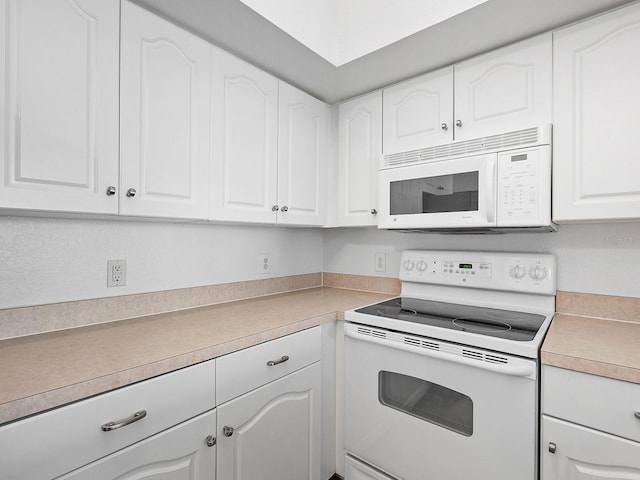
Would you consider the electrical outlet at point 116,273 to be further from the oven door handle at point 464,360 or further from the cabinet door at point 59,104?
the oven door handle at point 464,360

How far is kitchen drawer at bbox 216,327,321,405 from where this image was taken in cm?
112

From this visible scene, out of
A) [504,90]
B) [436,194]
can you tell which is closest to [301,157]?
[436,194]

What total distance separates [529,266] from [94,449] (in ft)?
5.82

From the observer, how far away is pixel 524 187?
1.34 metres

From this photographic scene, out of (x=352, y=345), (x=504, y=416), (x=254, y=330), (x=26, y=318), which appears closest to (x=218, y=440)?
(x=254, y=330)

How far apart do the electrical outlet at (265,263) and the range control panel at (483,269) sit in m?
0.81

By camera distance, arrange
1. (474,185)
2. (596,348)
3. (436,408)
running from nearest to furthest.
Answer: (596,348) < (436,408) < (474,185)

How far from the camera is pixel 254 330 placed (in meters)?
1.26

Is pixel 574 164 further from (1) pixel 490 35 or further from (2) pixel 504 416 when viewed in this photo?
(2) pixel 504 416

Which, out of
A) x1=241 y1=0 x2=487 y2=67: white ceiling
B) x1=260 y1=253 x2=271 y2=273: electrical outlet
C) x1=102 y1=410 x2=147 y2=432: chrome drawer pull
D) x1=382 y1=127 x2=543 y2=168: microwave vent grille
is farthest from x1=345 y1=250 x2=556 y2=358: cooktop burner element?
x1=241 y1=0 x2=487 y2=67: white ceiling

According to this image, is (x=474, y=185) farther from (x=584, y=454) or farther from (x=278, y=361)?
(x=278, y=361)

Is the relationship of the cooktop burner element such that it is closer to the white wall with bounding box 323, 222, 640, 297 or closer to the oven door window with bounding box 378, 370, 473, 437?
the white wall with bounding box 323, 222, 640, 297

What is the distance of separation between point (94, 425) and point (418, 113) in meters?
1.77

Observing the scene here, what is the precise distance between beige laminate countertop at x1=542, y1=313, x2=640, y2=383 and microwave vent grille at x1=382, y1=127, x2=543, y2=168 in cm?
75
